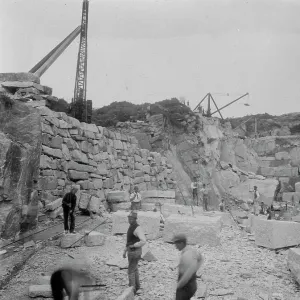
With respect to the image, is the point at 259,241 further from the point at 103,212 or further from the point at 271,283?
the point at 103,212

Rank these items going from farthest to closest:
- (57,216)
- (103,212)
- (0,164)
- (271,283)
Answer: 1. (103,212)
2. (57,216)
3. (0,164)
4. (271,283)

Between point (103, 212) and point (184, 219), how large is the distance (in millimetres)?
3642

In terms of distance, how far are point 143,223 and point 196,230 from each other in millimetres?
1321

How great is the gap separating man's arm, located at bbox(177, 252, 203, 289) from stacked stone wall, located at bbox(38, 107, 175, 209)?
5.97 metres

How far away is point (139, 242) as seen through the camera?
16.3 ft

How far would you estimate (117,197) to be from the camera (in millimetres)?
12055

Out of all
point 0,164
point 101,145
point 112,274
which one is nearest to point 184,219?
point 112,274

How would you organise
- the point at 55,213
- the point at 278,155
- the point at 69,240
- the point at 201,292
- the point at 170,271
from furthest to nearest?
the point at 278,155
the point at 55,213
the point at 69,240
the point at 170,271
the point at 201,292

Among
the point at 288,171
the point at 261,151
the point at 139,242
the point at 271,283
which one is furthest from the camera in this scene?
the point at 261,151

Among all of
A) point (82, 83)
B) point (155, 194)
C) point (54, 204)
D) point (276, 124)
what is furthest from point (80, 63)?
point (276, 124)

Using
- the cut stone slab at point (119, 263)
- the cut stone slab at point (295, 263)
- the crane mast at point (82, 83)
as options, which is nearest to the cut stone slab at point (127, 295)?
the cut stone slab at point (119, 263)

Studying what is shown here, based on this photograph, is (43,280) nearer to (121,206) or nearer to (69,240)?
(69,240)

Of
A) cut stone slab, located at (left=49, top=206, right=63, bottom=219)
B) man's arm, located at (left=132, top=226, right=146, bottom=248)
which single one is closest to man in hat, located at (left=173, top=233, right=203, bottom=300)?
man's arm, located at (left=132, top=226, right=146, bottom=248)

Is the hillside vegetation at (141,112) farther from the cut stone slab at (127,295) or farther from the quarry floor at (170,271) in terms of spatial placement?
the cut stone slab at (127,295)
